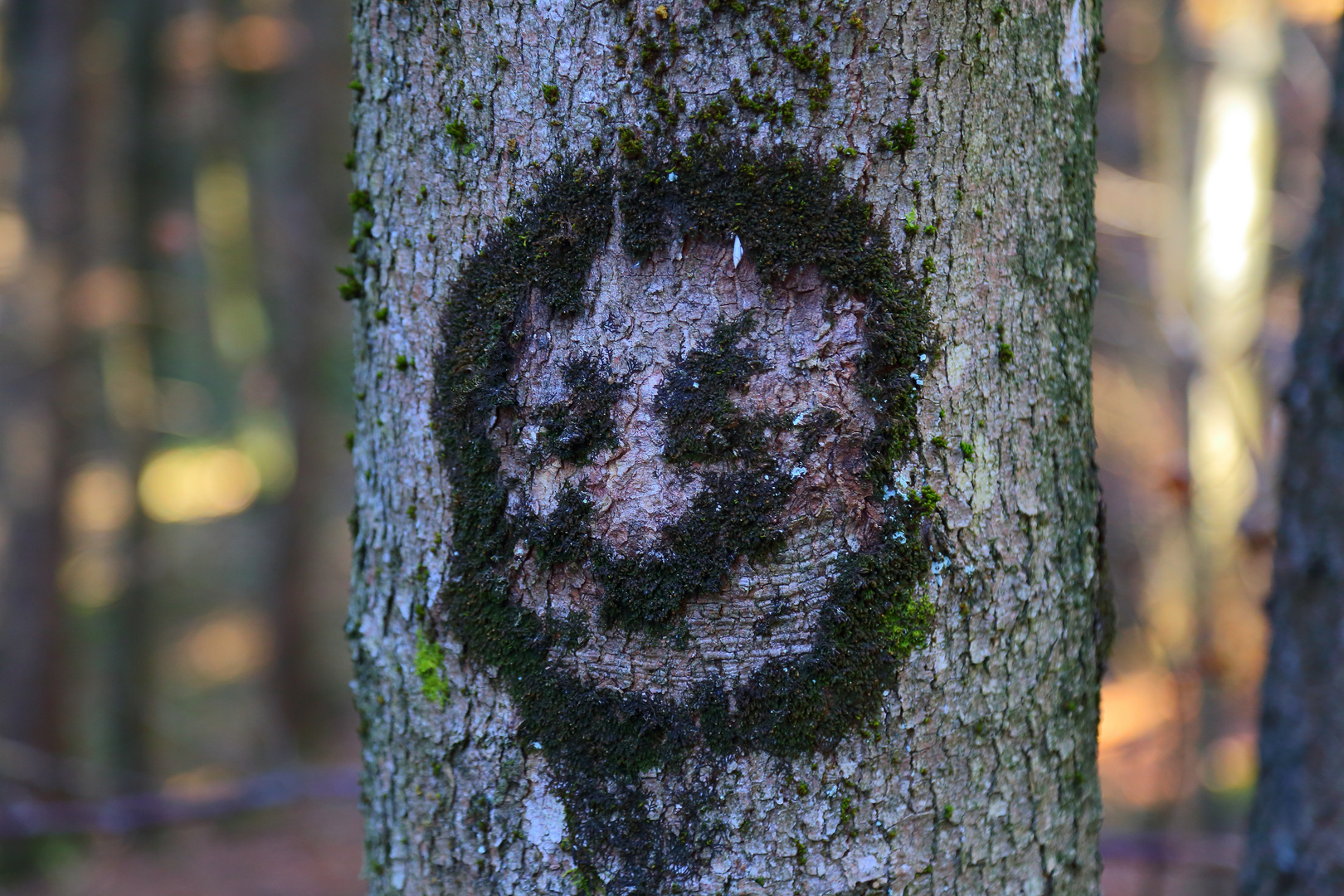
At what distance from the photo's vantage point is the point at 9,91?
31.6 feet

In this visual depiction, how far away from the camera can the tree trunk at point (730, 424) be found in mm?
986

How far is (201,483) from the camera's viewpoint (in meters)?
15.2

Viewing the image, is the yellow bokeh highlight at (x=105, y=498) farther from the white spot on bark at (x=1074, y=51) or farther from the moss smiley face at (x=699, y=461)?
the white spot on bark at (x=1074, y=51)

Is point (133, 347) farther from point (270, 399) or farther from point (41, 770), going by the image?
point (41, 770)

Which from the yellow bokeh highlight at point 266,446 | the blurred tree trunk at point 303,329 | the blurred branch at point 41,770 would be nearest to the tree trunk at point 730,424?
the blurred branch at point 41,770

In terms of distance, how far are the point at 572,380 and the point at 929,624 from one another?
496 mm

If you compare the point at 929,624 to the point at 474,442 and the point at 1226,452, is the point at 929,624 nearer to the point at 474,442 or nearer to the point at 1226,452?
the point at 474,442

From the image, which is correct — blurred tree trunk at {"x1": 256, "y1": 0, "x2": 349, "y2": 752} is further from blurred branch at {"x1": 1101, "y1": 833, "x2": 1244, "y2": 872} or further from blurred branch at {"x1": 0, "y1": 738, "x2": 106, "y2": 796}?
blurred branch at {"x1": 1101, "y1": 833, "x2": 1244, "y2": 872}

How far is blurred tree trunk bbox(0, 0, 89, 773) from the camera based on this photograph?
7.21m

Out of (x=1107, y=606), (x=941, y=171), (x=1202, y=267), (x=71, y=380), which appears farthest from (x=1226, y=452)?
(x=71, y=380)

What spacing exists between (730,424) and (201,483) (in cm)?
1630

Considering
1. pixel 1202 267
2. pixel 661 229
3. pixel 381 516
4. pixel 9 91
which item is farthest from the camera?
pixel 9 91

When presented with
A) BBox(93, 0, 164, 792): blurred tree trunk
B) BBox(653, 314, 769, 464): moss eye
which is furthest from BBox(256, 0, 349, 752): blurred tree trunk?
BBox(653, 314, 769, 464): moss eye

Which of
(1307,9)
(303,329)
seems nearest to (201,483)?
(303,329)
